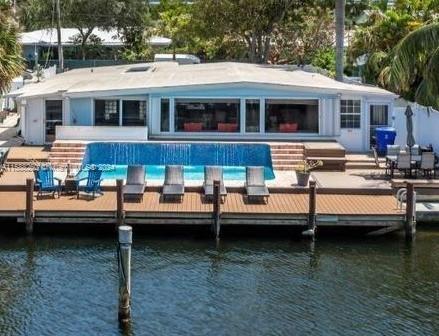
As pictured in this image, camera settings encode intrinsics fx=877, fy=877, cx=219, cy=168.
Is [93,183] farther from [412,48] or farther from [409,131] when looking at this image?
[409,131]

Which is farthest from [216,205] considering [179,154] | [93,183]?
[179,154]

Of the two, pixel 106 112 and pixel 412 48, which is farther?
pixel 106 112

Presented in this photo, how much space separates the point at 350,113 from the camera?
36812 millimetres

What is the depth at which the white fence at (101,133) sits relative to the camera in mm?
35625

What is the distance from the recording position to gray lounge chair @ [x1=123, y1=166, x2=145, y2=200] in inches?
1093

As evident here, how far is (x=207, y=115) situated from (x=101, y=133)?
14.8 ft

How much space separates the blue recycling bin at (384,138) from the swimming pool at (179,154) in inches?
195

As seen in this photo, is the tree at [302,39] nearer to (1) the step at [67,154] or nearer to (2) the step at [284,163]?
(2) the step at [284,163]

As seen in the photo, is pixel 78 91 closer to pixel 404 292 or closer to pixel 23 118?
pixel 23 118

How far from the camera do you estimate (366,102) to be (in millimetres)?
36781

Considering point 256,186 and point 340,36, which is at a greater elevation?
point 340,36

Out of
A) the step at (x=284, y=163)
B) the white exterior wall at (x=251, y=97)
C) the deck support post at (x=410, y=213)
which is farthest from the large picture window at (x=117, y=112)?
the deck support post at (x=410, y=213)

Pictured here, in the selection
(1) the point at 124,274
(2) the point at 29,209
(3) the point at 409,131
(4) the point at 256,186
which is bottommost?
(1) the point at 124,274

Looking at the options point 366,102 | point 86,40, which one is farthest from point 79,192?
point 86,40
